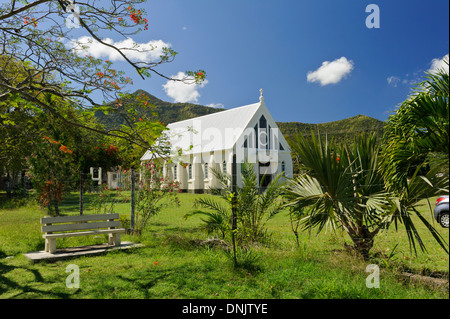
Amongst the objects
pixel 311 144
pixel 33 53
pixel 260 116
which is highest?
pixel 260 116

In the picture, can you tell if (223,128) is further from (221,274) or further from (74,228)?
(221,274)

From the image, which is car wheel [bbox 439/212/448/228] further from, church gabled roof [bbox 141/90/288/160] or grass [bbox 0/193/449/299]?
church gabled roof [bbox 141/90/288/160]

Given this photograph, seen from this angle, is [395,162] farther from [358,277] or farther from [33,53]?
[33,53]

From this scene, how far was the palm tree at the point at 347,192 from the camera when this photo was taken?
526 cm

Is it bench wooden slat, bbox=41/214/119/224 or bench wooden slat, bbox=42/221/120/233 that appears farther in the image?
bench wooden slat, bbox=41/214/119/224

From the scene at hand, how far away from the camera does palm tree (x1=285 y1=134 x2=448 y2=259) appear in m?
5.26

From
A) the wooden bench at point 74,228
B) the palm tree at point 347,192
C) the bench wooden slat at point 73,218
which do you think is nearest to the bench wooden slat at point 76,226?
the wooden bench at point 74,228

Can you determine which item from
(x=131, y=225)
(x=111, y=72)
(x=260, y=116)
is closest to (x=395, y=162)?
(x=111, y=72)

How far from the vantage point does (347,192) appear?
18.1 ft

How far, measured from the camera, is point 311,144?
595 centimetres

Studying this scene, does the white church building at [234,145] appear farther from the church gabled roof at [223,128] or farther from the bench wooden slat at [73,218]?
the bench wooden slat at [73,218]

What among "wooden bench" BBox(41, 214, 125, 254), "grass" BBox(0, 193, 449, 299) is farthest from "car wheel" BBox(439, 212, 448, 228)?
"wooden bench" BBox(41, 214, 125, 254)
